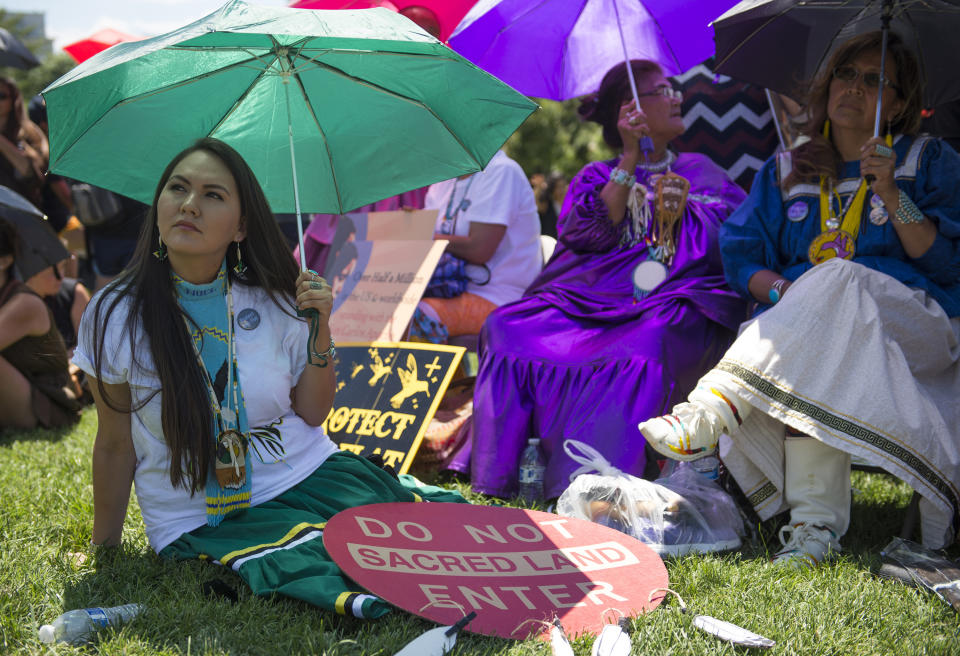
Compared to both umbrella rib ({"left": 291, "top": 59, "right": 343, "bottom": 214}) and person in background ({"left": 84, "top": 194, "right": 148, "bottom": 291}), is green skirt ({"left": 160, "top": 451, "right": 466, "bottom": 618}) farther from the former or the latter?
person in background ({"left": 84, "top": 194, "right": 148, "bottom": 291})

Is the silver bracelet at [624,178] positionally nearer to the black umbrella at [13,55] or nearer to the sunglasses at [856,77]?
the sunglasses at [856,77]

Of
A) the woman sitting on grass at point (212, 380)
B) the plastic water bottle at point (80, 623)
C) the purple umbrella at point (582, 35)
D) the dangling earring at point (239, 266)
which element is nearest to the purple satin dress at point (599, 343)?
the purple umbrella at point (582, 35)

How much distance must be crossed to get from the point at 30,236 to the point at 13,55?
9.16ft

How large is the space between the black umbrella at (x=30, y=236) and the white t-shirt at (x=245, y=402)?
7.57 ft

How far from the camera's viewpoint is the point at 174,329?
270 centimetres

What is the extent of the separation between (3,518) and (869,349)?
303cm

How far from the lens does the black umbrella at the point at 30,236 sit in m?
4.65

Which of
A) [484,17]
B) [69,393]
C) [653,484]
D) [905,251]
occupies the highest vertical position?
[484,17]

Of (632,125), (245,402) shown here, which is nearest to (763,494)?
(632,125)

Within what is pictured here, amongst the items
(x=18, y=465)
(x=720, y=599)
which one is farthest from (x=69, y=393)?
(x=720, y=599)

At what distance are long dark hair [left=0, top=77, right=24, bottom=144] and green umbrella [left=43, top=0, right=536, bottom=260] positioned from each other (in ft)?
13.7

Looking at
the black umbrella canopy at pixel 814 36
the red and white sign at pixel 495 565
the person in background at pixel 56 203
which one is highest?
the black umbrella canopy at pixel 814 36

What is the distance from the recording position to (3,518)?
3172 mm

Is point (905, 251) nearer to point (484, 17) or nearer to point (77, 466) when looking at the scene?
point (484, 17)
